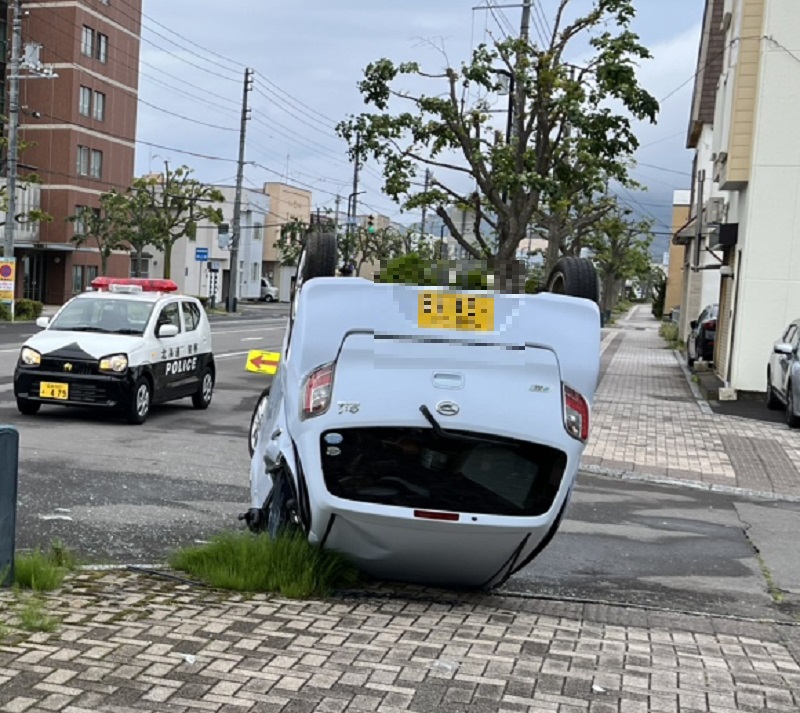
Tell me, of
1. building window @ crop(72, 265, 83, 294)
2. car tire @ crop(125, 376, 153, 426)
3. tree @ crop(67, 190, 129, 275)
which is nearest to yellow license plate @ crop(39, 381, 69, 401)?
car tire @ crop(125, 376, 153, 426)

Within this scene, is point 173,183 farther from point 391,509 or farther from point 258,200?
point 391,509

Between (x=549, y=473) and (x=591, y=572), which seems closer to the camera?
(x=549, y=473)

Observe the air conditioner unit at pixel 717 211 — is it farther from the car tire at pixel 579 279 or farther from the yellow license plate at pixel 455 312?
the yellow license plate at pixel 455 312

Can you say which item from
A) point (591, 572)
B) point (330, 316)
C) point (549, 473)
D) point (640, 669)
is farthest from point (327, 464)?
point (591, 572)

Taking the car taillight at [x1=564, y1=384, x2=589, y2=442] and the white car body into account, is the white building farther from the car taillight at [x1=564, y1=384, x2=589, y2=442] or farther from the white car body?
the car taillight at [x1=564, y1=384, x2=589, y2=442]

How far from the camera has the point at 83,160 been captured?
198 feet

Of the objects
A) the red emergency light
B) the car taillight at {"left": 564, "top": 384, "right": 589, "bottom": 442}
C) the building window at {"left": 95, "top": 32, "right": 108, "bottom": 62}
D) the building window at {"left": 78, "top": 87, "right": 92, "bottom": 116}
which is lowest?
the car taillight at {"left": 564, "top": 384, "right": 589, "bottom": 442}

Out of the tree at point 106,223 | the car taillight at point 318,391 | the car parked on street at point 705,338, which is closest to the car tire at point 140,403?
the car taillight at point 318,391

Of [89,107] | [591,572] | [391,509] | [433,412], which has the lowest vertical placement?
[591,572]

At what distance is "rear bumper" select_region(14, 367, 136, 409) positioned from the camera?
13531 mm

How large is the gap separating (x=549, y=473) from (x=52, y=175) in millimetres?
57600

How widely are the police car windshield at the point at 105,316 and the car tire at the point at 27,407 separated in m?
1.11

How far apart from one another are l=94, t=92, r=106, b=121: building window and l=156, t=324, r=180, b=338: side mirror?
49683mm

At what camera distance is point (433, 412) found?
5566 mm
